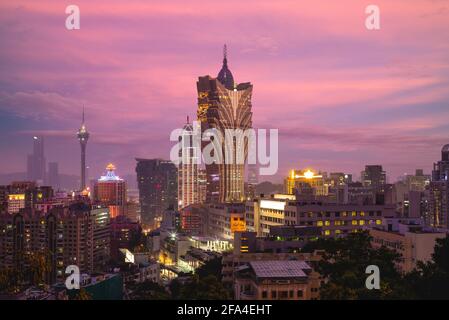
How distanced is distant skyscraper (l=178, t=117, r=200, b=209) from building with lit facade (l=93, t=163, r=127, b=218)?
6.08m

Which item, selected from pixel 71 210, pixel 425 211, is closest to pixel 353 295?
pixel 71 210

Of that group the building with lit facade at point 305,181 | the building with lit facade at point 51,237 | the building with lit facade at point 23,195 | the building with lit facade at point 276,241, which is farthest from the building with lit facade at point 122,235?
the building with lit facade at point 276,241

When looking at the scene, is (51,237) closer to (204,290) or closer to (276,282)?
(204,290)

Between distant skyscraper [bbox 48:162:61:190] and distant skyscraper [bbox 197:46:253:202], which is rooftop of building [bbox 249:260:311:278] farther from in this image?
distant skyscraper [bbox 197:46:253:202]

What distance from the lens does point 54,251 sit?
3012 centimetres

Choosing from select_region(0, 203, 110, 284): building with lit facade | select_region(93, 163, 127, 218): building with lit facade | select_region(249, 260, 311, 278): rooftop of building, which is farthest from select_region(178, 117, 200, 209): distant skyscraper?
select_region(249, 260, 311, 278): rooftop of building

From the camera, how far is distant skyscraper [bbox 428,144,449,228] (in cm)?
3847

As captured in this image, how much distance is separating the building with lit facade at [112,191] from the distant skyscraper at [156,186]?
233 centimetres

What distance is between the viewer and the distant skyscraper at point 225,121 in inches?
2381

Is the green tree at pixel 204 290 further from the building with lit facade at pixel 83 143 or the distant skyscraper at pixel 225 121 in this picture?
the building with lit facade at pixel 83 143

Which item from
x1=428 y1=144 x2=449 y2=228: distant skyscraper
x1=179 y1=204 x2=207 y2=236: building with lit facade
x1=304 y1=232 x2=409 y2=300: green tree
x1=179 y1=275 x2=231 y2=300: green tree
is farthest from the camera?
x1=179 y1=204 x2=207 y2=236: building with lit facade

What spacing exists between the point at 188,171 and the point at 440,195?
32069 millimetres

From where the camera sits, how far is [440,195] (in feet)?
129
